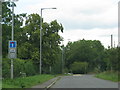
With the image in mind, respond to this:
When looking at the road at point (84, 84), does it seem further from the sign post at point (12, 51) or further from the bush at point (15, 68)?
the sign post at point (12, 51)

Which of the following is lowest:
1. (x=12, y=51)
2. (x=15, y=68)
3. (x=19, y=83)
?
(x=19, y=83)

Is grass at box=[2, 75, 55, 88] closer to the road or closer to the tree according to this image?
the road

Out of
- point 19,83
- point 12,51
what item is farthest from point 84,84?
point 12,51

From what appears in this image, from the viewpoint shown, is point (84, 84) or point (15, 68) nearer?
point (84, 84)

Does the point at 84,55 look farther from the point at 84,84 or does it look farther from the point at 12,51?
the point at 12,51

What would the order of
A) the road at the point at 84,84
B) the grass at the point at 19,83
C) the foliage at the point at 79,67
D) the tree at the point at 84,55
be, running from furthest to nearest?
1. the tree at the point at 84,55
2. the foliage at the point at 79,67
3. the road at the point at 84,84
4. the grass at the point at 19,83

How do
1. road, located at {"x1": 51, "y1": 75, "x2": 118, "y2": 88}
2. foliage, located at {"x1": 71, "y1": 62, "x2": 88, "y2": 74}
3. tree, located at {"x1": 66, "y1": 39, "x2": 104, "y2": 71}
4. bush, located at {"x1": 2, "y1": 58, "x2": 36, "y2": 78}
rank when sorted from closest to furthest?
road, located at {"x1": 51, "y1": 75, "x2": 118, "y2": 88}, bush, located at {"x1": 2, "y1": 58, "x2": 36, "y2": 78}, foliage, located at {"x1": 71, "y1": 62, "x2": 88, "y2": 74}, tree, located at {"x1": 66, "y1": 39, "x2": 104, "y2": 71}

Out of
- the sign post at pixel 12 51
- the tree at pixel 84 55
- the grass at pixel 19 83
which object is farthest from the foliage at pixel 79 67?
the sign post at pixel 12 51

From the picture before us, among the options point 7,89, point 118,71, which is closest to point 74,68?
point 118,71

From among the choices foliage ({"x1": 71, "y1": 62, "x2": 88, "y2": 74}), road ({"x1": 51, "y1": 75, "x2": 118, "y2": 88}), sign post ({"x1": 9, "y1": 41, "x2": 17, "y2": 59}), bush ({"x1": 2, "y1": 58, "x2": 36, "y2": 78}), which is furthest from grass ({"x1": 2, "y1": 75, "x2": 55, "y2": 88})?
foliage ({"x1": 71, "y1": 62, "x2": 88, "y2": 74})

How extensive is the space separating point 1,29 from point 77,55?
97.6 metres

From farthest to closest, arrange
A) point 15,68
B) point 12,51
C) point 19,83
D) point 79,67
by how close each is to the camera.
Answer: point 79,67 < point 15,68 < point 19,83 < point 12,51

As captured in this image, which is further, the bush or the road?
the bush

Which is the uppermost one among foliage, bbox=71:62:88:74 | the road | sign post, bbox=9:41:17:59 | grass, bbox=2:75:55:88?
sign post, bbox=9:41:17:59
